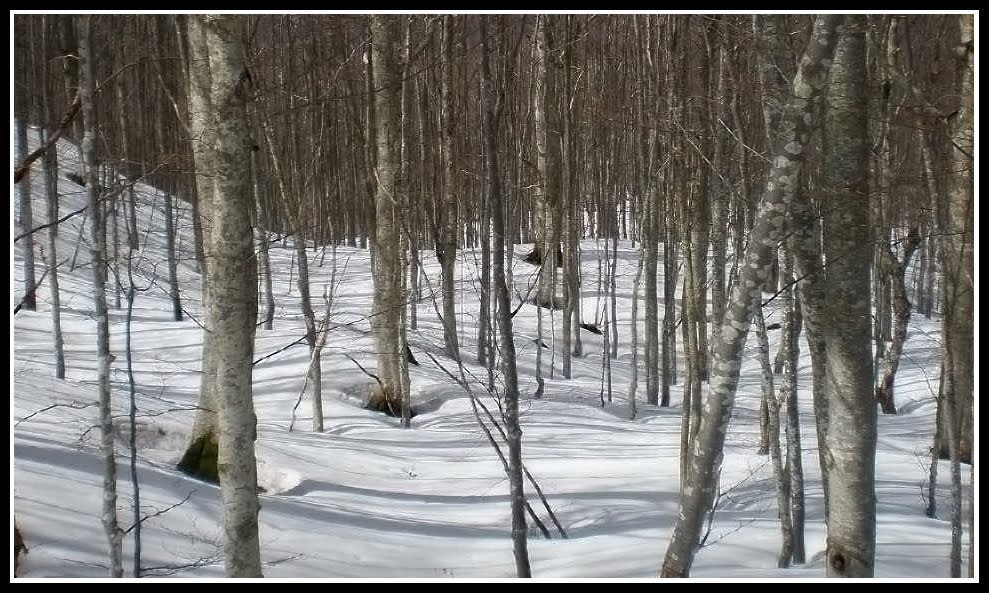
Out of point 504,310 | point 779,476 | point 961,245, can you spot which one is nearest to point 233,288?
point 504,310

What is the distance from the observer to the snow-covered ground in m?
4.63

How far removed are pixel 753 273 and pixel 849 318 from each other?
2.39ft

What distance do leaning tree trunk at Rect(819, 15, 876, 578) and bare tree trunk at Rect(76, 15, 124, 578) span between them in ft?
11.8

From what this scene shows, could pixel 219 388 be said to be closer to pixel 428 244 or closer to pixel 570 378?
pixel 570 378

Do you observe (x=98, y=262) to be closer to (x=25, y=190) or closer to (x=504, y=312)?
(x=504, y=312)

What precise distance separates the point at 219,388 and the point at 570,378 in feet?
27.7

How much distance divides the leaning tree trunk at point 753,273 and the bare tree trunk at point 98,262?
2762mm

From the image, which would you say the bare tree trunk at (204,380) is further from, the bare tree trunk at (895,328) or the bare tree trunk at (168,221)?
the bare tree trunk at (895,328)

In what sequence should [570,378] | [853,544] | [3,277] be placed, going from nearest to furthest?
[3,277], [853,544], [570,378]

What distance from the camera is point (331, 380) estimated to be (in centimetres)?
934

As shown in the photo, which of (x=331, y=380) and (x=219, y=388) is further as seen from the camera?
(x=331, y=380)

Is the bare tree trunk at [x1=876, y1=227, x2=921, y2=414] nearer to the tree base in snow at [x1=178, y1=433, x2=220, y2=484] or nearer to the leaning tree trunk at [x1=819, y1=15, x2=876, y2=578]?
the leaning tree trunk at [x1=819, y1=15, x2=876, y2=578]

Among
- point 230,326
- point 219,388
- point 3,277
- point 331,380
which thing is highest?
point 3,277
